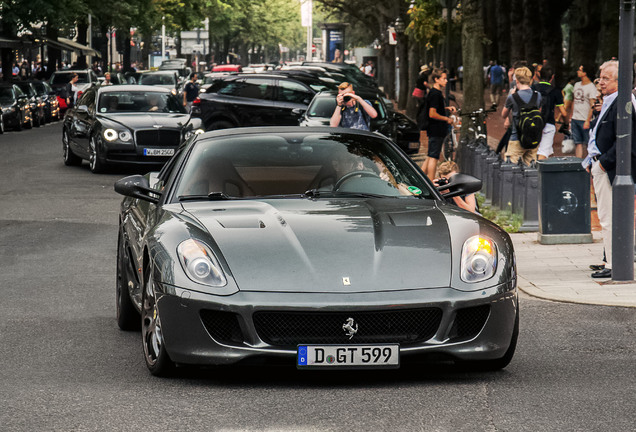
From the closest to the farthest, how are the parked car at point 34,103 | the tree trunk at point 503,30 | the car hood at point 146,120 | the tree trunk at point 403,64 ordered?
the car hood at point 146,120 → the parked car at point 34,103 → the tree trunk at point 403,64 → the tree trunk at point 503,30

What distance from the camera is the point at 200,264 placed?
20.1 ft

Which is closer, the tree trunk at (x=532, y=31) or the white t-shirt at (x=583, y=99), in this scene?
the white t-shirt at (x=583, y=99)

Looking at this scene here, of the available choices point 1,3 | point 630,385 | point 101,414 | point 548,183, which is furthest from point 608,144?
point 1,3

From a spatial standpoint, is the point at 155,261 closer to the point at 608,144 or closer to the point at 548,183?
the point at 608,144

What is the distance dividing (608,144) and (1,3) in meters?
39.0

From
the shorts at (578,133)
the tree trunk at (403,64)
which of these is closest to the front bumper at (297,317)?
the shorts at (578,133)

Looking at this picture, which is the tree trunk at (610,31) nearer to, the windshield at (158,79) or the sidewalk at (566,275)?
the windshield at (158,79)

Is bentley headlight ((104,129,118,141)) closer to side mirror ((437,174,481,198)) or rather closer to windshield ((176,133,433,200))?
windshield ((176,133,433,200))

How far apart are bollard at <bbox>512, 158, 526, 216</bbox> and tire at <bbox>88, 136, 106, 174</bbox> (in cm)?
975

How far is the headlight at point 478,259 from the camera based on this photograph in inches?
244

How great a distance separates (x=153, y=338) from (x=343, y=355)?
1.10 meters

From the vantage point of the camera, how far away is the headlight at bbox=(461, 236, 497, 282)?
6.19m

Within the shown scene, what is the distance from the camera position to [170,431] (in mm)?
5211

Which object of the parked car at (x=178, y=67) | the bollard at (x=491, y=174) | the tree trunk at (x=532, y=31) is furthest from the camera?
the parked car at (x=178, y=67)
